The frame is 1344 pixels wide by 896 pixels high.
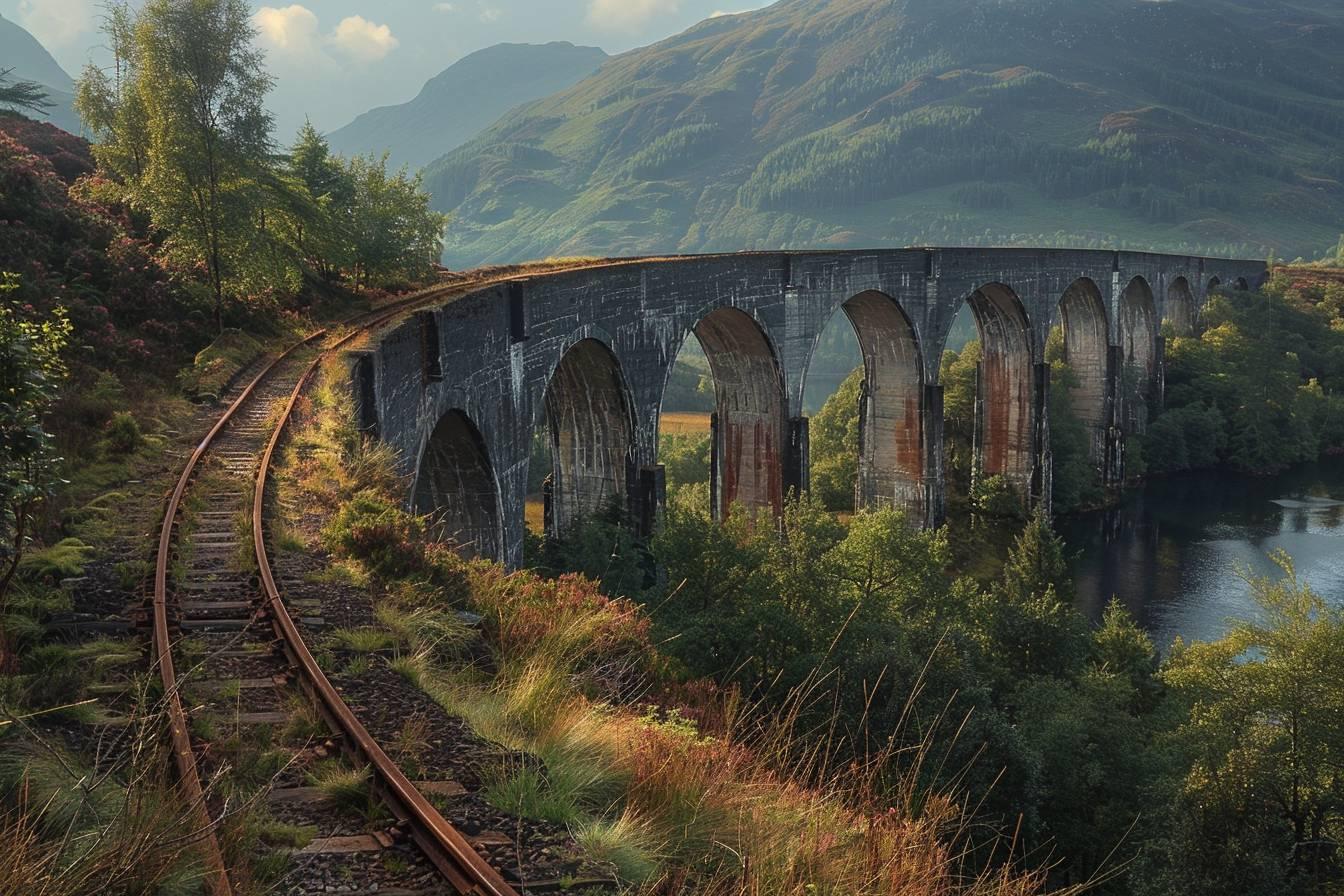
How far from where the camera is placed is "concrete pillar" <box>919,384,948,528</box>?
45.0 metres

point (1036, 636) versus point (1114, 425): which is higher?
point (1114, 425)

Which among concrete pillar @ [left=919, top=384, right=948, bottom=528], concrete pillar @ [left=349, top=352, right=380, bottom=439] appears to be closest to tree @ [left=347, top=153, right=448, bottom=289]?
concrete pillar @ [left=349, top=352, right=380, bottom=439]

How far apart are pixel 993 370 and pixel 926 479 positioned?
42.2 feet

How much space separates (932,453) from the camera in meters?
45.5

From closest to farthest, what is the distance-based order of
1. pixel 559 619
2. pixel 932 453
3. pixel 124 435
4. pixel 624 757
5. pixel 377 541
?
pixel 624 757 → pixel 559 619 → pixel 377 541 → pixel 124 435 → pixel 932 453

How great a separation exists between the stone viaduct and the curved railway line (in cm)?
246

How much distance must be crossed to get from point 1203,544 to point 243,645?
50.4 meters

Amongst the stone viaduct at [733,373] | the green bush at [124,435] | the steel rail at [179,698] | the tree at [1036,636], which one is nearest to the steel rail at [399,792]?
the steel rail at [179,698]

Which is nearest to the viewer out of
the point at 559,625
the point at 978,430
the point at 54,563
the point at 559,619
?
the point at 54,563

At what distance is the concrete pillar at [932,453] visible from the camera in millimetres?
44969

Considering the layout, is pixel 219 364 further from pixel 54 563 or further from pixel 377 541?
pixel 54 563

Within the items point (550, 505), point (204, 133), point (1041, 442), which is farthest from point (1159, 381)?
point (204, 133)

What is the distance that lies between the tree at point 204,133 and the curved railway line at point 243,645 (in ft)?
30.1

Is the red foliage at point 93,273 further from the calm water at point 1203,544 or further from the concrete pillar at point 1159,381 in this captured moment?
the concrete pillar at point 1159,381
